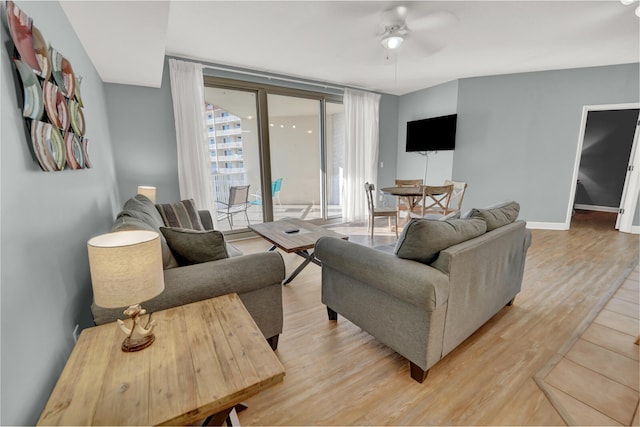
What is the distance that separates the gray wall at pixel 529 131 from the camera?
4.15 metres

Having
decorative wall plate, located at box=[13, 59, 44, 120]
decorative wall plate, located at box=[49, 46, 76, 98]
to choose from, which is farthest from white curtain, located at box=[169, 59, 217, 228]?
decorative wall plate, located at box=[13, 59, 44, 120]

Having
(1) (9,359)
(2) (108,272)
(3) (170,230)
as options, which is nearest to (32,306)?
(1) (9,359)

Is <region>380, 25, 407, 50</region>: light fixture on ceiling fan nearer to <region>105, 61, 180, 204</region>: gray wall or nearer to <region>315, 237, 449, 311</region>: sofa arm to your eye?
<region>315, 237, 449, 311</region>: sofa arm

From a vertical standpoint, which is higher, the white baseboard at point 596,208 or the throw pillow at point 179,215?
the throw pillow at point 179,215

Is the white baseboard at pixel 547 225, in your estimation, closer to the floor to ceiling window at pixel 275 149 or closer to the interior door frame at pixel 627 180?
the interior door frame at pixel 627 180

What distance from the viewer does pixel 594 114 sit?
559 centimetres

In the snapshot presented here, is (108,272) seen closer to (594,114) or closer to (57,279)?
(57,279)

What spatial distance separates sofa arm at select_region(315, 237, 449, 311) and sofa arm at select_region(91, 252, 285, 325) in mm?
404

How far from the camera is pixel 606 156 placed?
5699 mm

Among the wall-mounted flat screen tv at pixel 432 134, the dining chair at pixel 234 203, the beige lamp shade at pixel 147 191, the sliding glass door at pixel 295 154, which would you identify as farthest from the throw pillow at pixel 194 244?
the wall-mounted flat screen tv at pixel 432 134

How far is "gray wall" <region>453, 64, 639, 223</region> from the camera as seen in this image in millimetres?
4148

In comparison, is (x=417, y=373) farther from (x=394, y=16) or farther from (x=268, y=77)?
(x=268, y=77)

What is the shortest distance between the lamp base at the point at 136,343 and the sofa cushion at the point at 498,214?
191 cm

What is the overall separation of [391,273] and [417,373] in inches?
23.5
